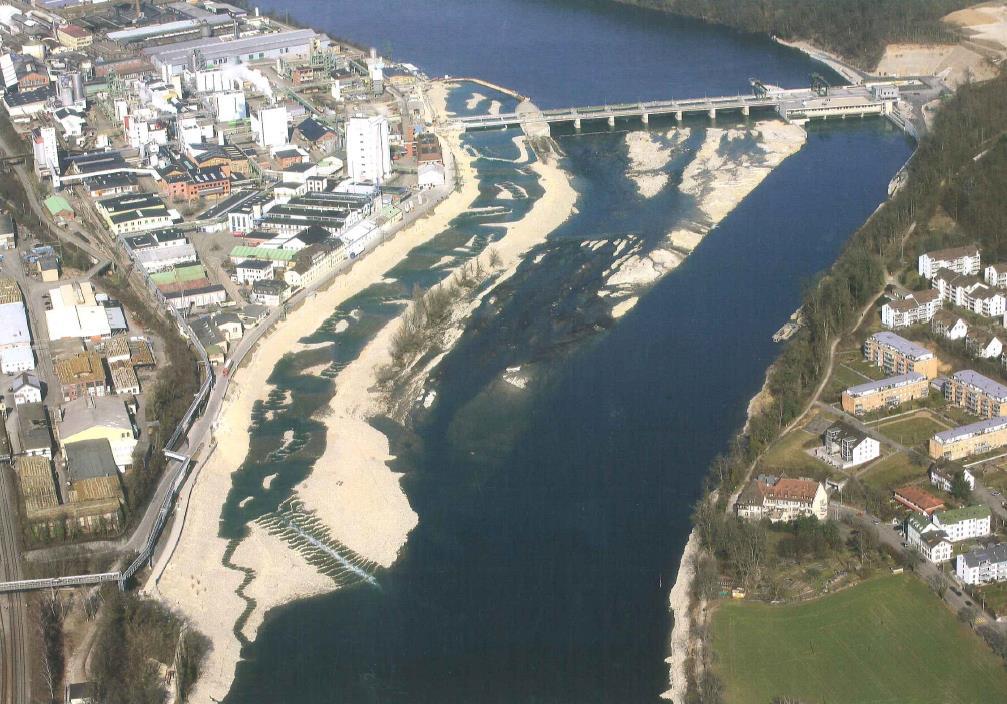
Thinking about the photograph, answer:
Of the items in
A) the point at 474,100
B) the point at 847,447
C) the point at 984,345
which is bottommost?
the point at 474,100

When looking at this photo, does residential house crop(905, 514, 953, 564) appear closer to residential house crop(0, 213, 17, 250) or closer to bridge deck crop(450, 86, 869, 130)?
residential house crop(0, 213, 17, 250)

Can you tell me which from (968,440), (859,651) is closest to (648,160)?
(968,440)

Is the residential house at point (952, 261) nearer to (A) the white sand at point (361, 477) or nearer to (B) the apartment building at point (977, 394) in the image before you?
(B) the apartment building at point (977, 394)

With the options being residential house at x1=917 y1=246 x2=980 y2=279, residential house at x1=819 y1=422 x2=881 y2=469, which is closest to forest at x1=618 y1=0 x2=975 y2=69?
residential house at x1=917 y1=246 x2=980 y2=279

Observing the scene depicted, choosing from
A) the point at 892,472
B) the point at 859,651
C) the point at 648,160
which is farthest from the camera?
the point at 648,160

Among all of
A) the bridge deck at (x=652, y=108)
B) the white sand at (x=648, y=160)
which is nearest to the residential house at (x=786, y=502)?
the white sand at (x=648, y=160)

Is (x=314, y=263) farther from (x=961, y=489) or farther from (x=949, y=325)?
(x=961, y=489)
